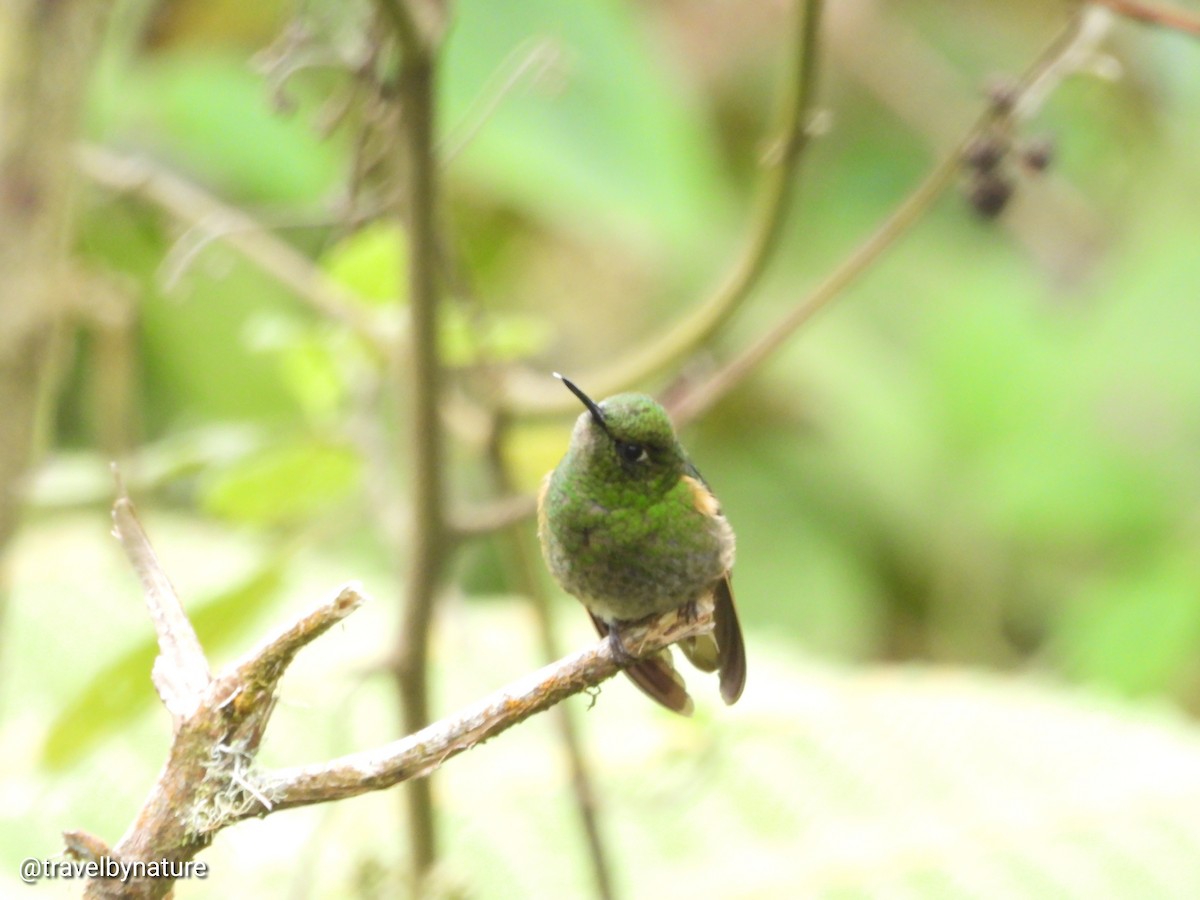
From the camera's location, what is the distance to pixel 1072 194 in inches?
204

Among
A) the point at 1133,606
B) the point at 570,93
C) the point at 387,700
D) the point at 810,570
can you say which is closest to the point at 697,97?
the point at 570,93

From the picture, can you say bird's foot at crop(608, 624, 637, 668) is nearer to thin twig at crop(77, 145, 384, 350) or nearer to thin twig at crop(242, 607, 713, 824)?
thin twig at crop(242, 607, 713, 824)

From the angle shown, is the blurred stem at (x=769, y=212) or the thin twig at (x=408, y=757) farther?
the blurred stem at (x=769, y=212)

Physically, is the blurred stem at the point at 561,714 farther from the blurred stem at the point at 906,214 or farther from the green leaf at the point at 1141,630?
the green leaf at the point at 1141,630

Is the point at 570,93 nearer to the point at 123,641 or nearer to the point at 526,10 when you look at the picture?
the point at 526,10

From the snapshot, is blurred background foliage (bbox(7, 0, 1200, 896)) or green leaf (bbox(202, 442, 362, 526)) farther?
blurred background foliage (bbox(7, 0, 1200, 896))

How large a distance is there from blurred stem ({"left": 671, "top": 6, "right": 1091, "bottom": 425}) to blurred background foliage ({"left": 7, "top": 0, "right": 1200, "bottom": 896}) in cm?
11

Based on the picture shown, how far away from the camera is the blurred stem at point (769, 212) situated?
1312 millimetres

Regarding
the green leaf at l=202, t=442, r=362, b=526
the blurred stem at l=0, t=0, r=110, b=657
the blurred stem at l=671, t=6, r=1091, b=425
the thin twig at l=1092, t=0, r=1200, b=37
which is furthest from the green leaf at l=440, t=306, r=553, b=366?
the thin twig at l=1092, t=0, r=1200, b=37

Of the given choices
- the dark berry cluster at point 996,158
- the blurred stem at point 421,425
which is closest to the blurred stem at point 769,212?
the dark berry cluster at point 996,158

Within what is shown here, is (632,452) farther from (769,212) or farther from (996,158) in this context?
(996,158)

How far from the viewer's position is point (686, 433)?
12.6ft

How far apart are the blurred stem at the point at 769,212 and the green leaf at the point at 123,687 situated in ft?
1.38

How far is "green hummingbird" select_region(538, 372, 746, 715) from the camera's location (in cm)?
133
